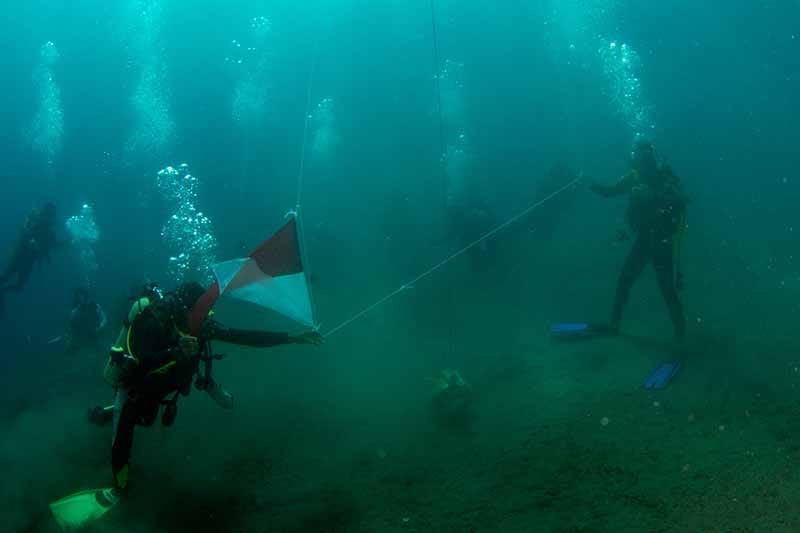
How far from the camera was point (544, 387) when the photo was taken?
Answer: 764 cm

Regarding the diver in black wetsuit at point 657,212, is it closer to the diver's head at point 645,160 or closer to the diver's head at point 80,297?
the diver's head at point 645,160

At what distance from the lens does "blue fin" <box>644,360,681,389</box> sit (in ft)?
22.2

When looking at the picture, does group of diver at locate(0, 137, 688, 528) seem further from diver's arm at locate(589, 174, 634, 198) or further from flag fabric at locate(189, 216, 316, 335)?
flag fabric at locate(189, 216, 316, 335)

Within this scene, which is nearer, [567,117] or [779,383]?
[779,383]

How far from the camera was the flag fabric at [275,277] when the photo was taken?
5.43 meters

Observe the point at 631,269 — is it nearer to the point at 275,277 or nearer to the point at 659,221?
the point at 659,221

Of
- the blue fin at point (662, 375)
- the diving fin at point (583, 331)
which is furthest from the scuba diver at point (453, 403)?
the diving fin at point (583, 331)

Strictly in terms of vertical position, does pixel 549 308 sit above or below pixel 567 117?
below

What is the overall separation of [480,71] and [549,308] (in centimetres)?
3717

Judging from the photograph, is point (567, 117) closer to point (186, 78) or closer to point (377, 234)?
point (377, 234)

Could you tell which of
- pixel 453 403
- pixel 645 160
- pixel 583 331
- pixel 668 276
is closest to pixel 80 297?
pixel 453 403

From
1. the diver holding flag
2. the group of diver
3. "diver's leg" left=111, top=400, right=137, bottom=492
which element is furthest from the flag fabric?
"diver's leg" left=111, top=400, right=137, bottom=492

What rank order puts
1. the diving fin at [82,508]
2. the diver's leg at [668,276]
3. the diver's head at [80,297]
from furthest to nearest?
1. the diver's head at [80,297]
2. the diver's leg at [668,276]
3. the diving fin at [82,508]

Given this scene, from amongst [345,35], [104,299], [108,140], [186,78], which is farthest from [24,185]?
[345,35]
